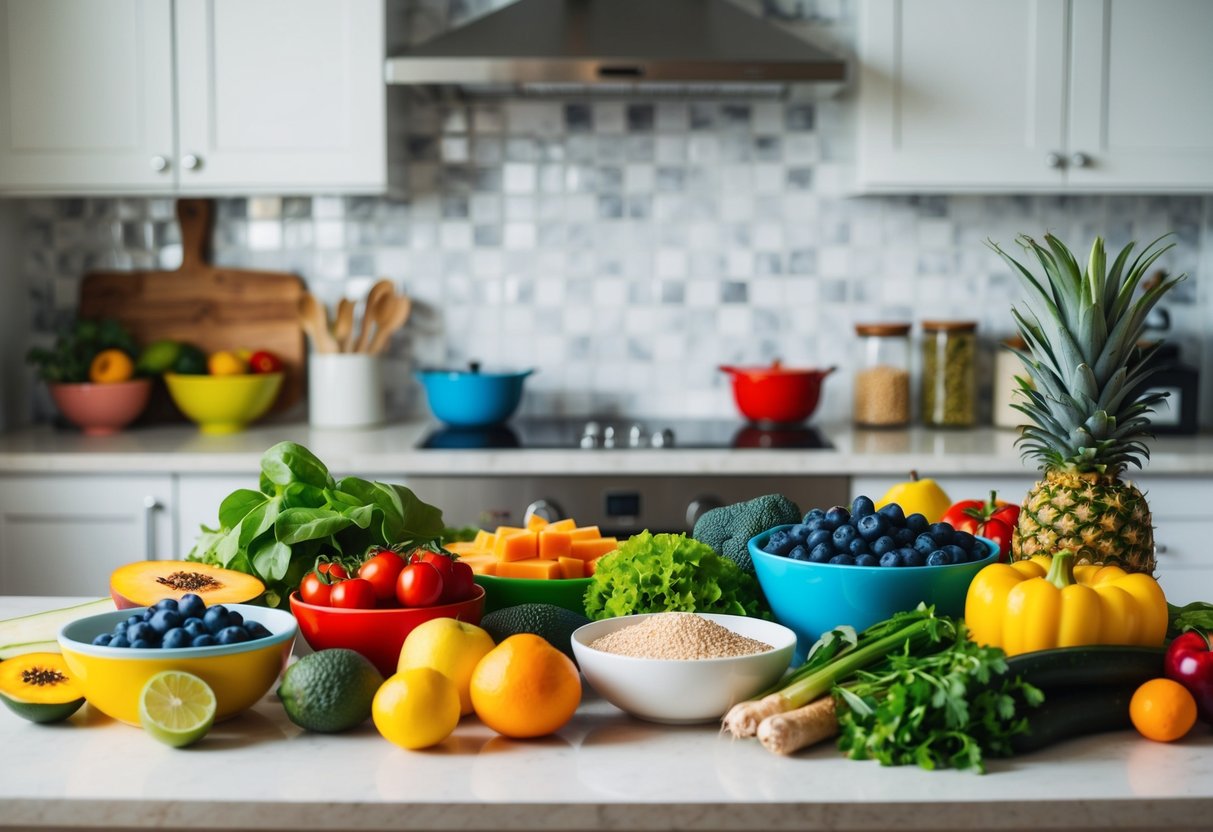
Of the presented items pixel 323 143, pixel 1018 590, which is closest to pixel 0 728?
pixel 1018 590

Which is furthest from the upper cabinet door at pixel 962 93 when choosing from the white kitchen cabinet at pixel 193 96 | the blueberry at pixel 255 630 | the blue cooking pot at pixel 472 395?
the blueberry at pixel 255 630

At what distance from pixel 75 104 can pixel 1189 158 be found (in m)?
2.94

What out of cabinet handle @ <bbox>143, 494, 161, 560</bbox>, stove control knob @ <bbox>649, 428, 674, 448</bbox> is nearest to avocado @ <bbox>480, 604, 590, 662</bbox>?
stove control knob @ <bbox>649, 428, 674, 448</bbox>

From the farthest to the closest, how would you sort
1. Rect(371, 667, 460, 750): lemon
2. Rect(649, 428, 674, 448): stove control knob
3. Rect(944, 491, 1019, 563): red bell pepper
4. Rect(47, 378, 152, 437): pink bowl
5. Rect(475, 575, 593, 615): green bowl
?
1. Rect(47, 378, 152, 437): pink bowl
2. Rect(649, 428, 674, 448): stove control knob
3. Rect(944, 491, 1019, 563): red bell pepper
4. Rect(475, 575, 593, 615): green bowl
5. Rect(371, 667, 460, 750): lemon

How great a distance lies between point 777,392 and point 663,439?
40cm

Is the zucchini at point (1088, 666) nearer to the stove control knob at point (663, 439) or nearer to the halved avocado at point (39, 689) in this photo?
the halved avocado at point (39, 689)

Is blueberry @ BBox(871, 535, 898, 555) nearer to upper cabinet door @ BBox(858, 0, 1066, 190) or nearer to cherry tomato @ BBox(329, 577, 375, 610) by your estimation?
cherry tomato @ BBox(329, 577, 375, 610)

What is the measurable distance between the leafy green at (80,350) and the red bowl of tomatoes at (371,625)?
7.52ft

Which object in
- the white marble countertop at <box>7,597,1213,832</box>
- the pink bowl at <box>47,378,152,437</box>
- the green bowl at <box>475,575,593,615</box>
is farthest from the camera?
the pink bowl at <box>47,378,152,437</box>

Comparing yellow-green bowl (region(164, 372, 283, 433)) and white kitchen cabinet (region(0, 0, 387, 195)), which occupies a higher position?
white kitchen cabinet (region(0, 0, 387, 195))

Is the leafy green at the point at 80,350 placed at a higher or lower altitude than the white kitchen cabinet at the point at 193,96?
lower

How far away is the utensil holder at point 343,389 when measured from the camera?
3408mm

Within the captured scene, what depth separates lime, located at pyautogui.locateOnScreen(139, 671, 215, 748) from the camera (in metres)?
1.16

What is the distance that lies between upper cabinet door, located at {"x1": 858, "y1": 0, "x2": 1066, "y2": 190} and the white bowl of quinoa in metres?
2.23
